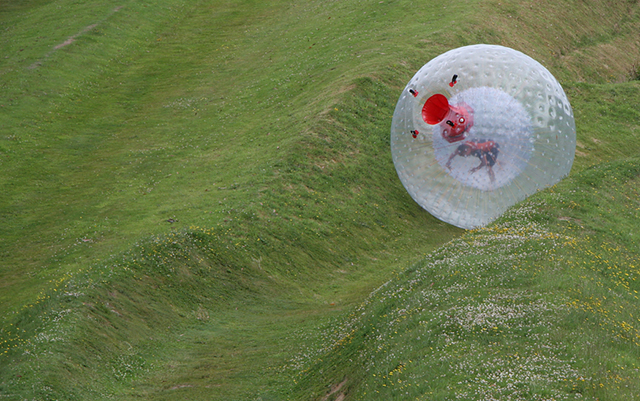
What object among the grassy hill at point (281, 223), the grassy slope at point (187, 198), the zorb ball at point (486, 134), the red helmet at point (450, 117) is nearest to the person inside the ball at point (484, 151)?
the zorb ball at point (486, 134)

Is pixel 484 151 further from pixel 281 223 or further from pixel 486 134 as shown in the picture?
pixel 281 223

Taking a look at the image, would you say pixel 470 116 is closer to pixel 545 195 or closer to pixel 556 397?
pixel 545 195

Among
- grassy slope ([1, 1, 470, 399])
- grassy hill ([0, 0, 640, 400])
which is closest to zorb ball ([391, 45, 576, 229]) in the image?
grassy hill ([0, 0, 640, 400])

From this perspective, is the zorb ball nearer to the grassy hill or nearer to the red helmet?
the red helmet

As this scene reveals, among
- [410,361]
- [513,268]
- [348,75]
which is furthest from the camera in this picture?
[348,75]

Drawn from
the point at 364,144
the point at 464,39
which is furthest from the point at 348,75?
the point at 464,39

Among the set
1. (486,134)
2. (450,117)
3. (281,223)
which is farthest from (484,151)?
(281,223)
